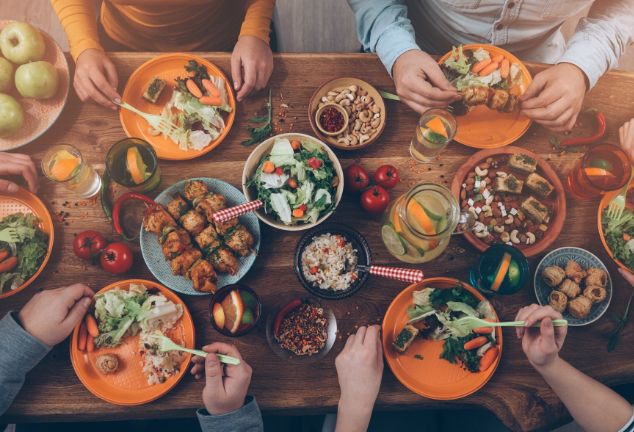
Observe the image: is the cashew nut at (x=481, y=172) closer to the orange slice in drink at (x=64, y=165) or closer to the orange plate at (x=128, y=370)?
the orange plate at (x=128, y=370)

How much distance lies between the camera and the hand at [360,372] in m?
1.53

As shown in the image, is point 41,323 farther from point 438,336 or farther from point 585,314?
point 585,314

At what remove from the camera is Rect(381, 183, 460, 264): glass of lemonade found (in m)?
1.53

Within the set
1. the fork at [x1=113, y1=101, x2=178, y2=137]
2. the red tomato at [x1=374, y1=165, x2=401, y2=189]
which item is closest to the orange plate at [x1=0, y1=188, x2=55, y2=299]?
the fork at [x1=113, y1=101, x2=178, y2=137]

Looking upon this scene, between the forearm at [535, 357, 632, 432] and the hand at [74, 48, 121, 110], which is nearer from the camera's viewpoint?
the forearm at [535, 357, 632, 432]

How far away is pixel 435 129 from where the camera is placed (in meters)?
1.72

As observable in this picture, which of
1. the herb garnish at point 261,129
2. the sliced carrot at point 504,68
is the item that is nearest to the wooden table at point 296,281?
the herb garnish at point 261,129

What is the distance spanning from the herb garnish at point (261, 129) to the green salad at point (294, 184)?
133 mm

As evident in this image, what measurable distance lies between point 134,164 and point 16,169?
1.56 ft

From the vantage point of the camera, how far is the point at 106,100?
175 cm

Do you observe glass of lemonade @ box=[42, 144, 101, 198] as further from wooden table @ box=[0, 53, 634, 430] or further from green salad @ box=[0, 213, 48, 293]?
green salad @ box=[0, 213, 48, 293]

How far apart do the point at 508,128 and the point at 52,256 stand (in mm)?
2064

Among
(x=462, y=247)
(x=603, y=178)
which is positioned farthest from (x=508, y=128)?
(x=462, y=247)

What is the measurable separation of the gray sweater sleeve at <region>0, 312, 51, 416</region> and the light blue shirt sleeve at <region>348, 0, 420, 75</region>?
182 centimetres
